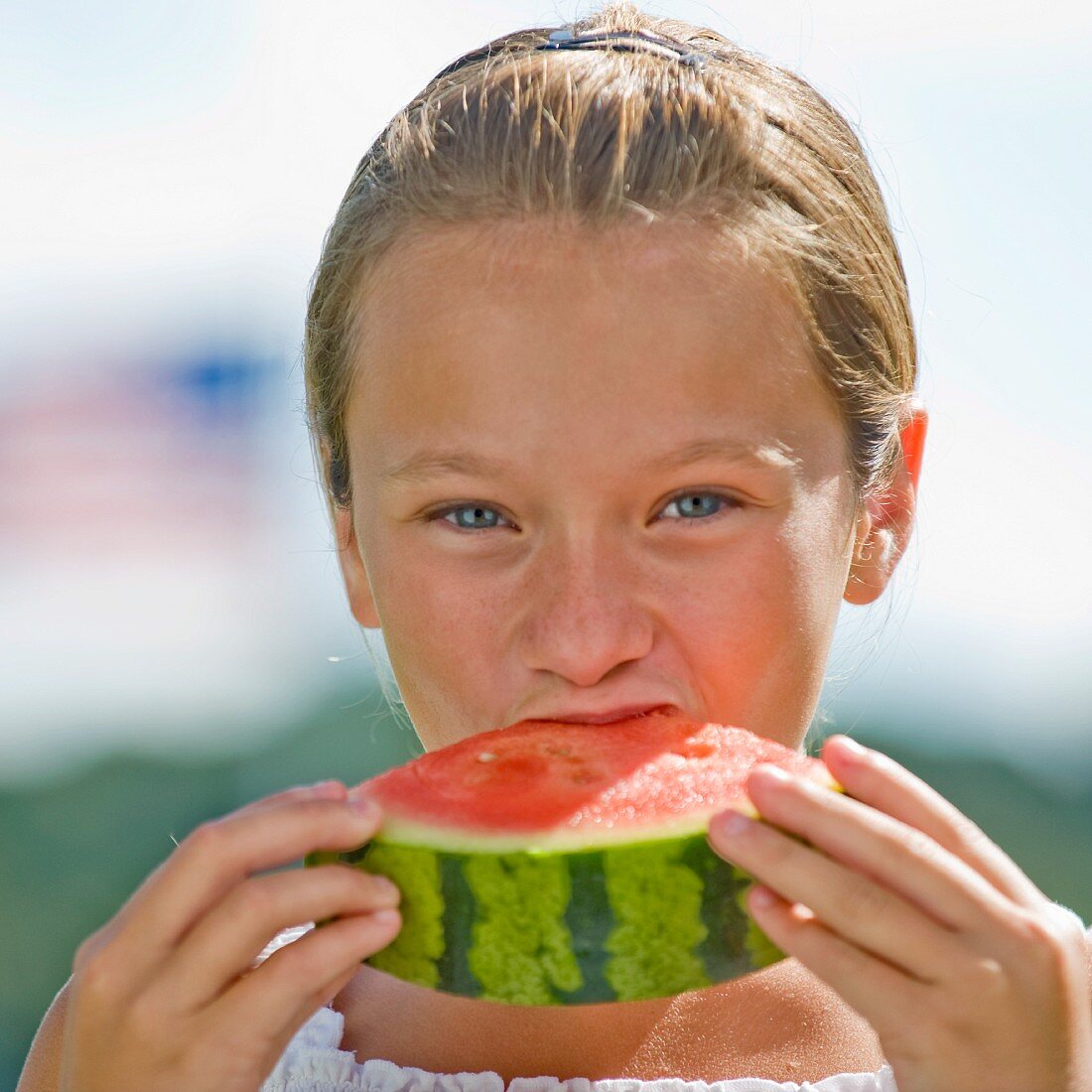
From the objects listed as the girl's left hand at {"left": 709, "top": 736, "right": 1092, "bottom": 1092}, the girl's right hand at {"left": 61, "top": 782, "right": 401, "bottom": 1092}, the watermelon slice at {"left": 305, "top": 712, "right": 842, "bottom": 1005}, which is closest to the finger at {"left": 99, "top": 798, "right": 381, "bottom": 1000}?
the girl's right hand at {"left": 61, "top": 782, "right": 401, "bottom": 1092}

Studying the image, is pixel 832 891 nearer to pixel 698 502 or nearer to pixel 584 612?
pixel 584 612

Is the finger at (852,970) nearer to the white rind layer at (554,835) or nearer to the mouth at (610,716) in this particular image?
the white rind layer at (554,835)

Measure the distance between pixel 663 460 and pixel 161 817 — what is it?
22.3ft

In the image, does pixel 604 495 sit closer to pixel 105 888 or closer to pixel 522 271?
pixel 522 271

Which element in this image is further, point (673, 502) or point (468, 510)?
point (468, 510)

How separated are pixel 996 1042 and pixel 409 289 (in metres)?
1.86

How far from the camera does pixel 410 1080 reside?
2.99 metres

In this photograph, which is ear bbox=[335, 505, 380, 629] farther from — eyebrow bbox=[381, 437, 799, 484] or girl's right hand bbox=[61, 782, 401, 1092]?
girl's right hand bbox=[61, 782, 401, 1092]

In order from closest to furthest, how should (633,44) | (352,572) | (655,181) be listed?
1. (655,181)
2. (633,44)
3. (352,572)

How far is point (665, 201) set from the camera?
9.41 ft

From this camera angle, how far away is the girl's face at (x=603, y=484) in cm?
264

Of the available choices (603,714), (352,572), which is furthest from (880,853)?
(352,572)

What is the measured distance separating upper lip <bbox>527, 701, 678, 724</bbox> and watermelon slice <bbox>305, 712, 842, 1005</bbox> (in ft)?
1.15

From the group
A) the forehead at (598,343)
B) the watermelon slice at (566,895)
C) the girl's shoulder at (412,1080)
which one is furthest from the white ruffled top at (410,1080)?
the forehead at (598,343)
